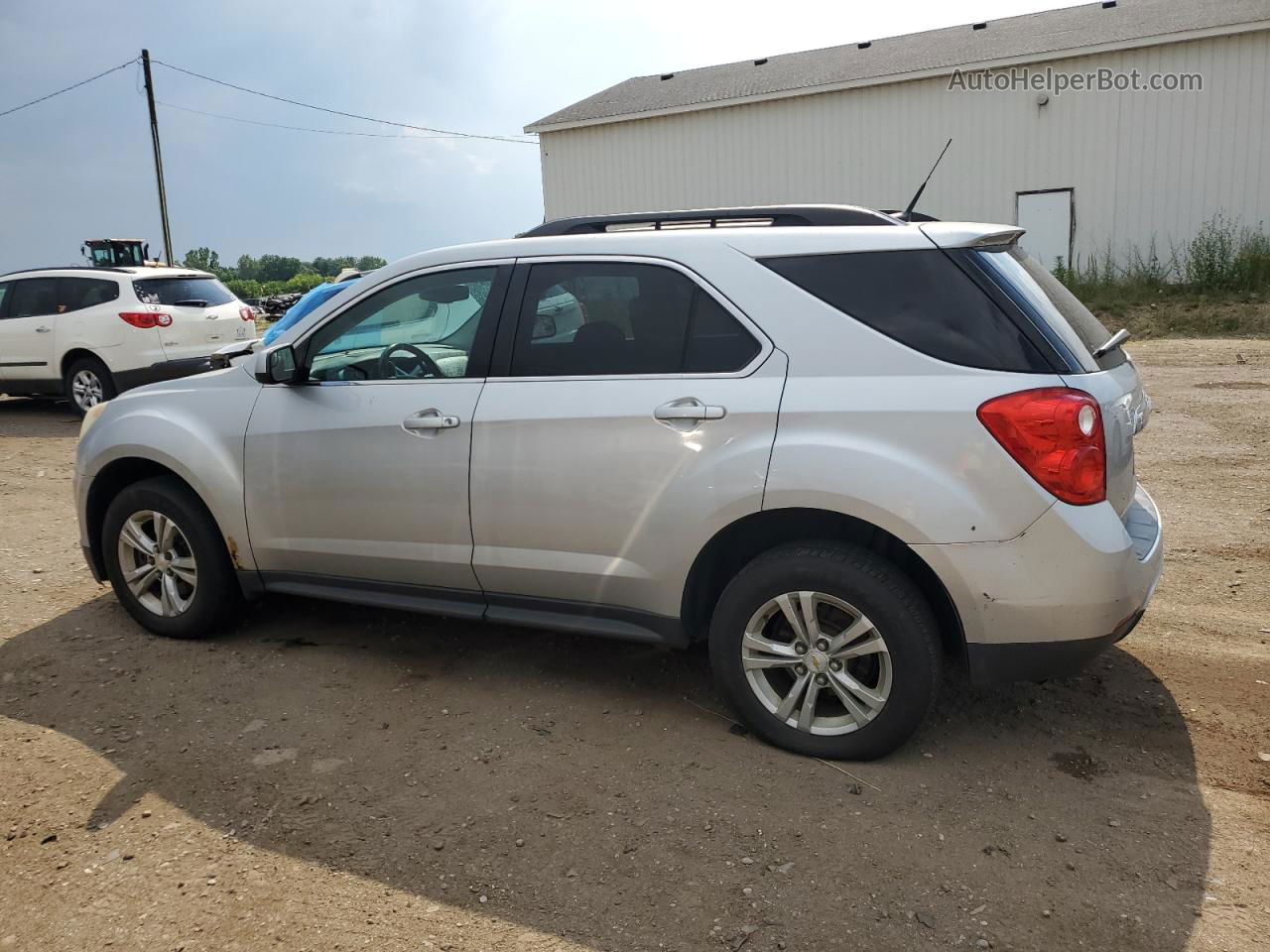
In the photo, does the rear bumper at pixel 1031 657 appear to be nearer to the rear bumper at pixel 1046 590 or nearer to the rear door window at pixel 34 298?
the rear bumper at pixel 1046 590

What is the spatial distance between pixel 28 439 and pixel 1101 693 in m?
10.9

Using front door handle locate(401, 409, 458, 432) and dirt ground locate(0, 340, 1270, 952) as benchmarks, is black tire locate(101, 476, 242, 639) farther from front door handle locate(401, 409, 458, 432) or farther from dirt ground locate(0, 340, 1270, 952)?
front door handle locate(401, 409, 458, 432)

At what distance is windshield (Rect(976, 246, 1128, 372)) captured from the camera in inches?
126

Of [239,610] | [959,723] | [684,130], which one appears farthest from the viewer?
[684,130]

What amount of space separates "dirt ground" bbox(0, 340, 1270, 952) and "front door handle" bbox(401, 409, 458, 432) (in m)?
1.09

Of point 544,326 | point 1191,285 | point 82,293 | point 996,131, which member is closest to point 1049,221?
point 996,131

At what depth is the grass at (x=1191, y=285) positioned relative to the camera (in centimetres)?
1608

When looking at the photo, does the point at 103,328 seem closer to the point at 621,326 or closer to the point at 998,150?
the point at 621,326

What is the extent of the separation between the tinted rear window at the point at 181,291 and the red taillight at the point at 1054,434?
11002 mm

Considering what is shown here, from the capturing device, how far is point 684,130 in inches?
888

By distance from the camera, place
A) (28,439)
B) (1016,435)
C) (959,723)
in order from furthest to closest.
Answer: (28,439) < (959,723) < (1016,435)

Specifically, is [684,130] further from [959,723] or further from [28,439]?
[959,723]

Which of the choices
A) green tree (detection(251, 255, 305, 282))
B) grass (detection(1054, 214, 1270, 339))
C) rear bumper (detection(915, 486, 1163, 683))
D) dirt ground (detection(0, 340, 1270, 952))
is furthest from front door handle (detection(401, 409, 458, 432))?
green tree (detection(251, 255, 305, 282))

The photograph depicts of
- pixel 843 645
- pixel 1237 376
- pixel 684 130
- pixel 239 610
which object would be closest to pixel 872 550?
pixel 843 645
